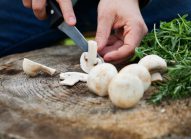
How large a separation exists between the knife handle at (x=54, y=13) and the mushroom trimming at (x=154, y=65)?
44 cm

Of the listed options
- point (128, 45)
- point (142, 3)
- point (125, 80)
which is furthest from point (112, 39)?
point (125, 80)

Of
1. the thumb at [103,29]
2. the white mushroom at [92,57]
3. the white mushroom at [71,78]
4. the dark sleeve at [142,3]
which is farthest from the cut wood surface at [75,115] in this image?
the dark sleeve at [142,3]

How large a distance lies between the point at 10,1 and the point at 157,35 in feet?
3.11

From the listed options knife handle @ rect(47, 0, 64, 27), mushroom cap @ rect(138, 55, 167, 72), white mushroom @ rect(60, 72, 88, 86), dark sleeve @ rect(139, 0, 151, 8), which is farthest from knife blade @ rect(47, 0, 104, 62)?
dark sleeve @ rect(139, 0, 151, 8)

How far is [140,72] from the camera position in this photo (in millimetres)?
1395

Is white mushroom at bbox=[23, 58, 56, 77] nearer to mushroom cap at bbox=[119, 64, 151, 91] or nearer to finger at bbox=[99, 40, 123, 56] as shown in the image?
finger at bbox=[99, 40, 123, 56]

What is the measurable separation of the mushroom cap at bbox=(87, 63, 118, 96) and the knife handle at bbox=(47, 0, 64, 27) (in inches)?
17.0

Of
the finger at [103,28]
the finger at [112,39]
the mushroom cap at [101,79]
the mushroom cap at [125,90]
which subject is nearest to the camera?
the mushroom cap at [125,90]

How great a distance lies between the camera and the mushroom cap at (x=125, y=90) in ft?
4.24

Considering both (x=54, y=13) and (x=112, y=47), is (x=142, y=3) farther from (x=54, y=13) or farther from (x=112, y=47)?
(x=54, y=13)

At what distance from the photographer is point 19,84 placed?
1618 millimetres

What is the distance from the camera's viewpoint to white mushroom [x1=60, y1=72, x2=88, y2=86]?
1.56 metres

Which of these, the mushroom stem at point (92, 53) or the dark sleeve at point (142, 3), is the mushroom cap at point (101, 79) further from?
the dark sleeve at point (142, 3)

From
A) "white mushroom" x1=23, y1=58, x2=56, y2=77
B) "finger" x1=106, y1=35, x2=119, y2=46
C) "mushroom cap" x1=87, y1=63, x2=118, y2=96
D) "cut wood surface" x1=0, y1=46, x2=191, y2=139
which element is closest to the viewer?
"cut wood surface" x1=0, y1=46, x2=191, y2=139
